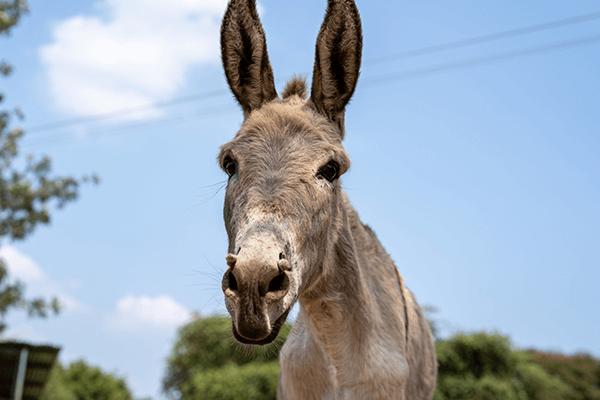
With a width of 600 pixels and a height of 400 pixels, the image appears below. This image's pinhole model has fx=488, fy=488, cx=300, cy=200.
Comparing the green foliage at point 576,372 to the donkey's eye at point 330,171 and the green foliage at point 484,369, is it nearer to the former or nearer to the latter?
the green foliage at point 484,369

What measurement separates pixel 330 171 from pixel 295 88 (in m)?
1.04

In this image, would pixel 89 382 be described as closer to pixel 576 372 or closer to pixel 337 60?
pixel 576 372

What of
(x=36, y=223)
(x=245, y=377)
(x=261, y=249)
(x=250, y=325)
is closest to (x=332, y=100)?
(x=261, y=249)

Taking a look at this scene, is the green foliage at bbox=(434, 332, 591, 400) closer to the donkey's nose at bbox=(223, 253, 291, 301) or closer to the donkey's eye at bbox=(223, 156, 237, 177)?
the donkey's eye at bbox=(223, 156, 237, 177)

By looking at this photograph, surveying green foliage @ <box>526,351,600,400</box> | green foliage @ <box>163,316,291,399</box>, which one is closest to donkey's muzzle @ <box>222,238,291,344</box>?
green foliage @ <box>163,316,291,399</box>

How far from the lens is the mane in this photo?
372cm

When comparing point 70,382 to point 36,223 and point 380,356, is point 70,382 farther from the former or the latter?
point 380,356

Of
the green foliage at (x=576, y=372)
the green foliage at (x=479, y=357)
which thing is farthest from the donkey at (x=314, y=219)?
the green foliage at (x=576, y=372)

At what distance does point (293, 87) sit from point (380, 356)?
2.06 meters

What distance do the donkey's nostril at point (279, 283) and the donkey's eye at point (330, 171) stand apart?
852 mm

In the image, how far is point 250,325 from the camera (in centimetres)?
218

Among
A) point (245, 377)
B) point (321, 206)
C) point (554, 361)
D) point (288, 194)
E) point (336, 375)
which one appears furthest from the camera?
point (554, 361)

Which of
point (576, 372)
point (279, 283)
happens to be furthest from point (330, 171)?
point (576, 372)

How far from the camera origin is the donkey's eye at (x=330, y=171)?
9.61ft
